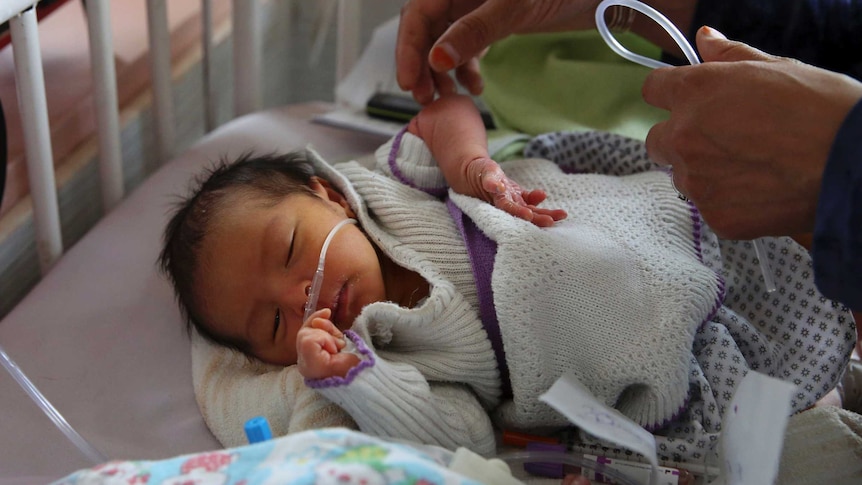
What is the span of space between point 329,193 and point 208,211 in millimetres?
170

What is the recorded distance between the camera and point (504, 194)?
1019 millimetres

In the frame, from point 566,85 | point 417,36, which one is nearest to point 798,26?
point 566,85

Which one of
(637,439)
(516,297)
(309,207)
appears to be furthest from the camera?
(309,207)

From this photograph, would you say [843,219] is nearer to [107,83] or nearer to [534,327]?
[534,327]

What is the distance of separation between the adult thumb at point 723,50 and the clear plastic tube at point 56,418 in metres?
0.78

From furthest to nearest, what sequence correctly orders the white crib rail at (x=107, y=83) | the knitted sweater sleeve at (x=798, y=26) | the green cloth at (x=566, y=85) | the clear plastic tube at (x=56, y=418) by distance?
the green cloth at (x=566, y=85)
the knitted sweater sleeve at (x=798, y=26)
the white crib rail at (x=107, y=83)
the clear plastic tube at (x=56, y=418)

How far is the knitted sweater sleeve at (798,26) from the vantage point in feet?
3.76

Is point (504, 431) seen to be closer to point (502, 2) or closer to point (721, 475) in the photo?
point (721, 475)

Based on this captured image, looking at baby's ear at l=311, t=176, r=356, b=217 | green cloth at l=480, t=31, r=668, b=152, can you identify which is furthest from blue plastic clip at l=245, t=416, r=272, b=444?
green cloth at l=480, t=31, r=668, b=152

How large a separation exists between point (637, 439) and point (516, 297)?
0.22 meters

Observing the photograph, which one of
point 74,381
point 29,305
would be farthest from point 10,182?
point 74,381

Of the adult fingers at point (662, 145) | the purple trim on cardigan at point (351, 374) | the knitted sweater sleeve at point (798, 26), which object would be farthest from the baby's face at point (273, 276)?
the knitted sweater sleeve at point (798, 26)

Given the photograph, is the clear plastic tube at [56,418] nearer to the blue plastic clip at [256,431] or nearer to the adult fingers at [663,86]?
the blue plastic clip at [256,431]

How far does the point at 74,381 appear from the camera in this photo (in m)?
1.02
